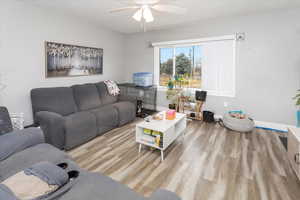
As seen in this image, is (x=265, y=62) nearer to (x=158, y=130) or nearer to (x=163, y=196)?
(x=158, y=130)

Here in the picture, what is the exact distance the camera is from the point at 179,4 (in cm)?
289

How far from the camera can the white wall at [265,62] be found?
10.4 feet

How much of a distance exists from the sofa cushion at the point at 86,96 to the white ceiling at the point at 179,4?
155cm

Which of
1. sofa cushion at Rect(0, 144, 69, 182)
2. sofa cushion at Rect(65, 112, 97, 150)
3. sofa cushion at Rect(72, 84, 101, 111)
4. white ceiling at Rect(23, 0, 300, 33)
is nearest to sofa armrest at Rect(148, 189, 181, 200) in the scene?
sofa cushion at Rect(0, 144, 69, 182)

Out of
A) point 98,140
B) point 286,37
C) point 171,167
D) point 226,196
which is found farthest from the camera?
point 286,37

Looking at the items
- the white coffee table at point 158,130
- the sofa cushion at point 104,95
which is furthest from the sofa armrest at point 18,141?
the sofa cushion at point 104,95

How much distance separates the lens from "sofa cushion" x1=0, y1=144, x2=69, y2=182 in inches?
52.4

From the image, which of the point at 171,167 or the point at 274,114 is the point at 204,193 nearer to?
the point at 171,167

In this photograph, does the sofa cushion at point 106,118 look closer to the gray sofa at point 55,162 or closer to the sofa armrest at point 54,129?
the sofa armrest at point 54,129

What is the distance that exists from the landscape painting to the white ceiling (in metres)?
0.73

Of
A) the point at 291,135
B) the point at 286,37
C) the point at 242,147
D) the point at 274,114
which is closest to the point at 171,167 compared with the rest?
the point at 242,147

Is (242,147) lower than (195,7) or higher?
lower

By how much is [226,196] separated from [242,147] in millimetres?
1310

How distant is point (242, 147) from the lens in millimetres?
2684
